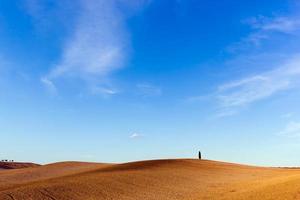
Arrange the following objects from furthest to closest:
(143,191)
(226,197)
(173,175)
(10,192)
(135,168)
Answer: (135,168) < (173,175) < (143,191) < (10,192) < (226,197)

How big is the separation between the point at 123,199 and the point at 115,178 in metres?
5.77

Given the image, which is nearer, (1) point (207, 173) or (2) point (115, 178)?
(2) point (115, 178)

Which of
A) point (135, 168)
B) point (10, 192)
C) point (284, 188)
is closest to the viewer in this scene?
point (284, 188)

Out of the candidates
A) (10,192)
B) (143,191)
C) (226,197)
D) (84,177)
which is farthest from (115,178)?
(226,197)

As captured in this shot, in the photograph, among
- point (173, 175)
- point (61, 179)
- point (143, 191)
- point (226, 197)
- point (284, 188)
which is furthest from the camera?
point (173, 175)

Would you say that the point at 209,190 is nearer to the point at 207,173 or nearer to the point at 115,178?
the point at 115,178

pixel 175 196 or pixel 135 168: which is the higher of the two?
pixel 135 168

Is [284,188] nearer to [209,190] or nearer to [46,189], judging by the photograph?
[209,190]

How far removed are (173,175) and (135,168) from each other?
4154 millimetres

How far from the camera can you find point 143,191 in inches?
854

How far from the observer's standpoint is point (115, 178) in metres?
25.0

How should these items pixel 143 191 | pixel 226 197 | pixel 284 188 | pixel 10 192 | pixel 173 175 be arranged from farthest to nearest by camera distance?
pixel 173 175 → pixel 143 191 → pixel 10 192 → pixel 226 197 → pixel 284 188

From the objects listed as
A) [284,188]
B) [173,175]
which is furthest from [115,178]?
[284,188]

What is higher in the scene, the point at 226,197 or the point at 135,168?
the point at 135,168
